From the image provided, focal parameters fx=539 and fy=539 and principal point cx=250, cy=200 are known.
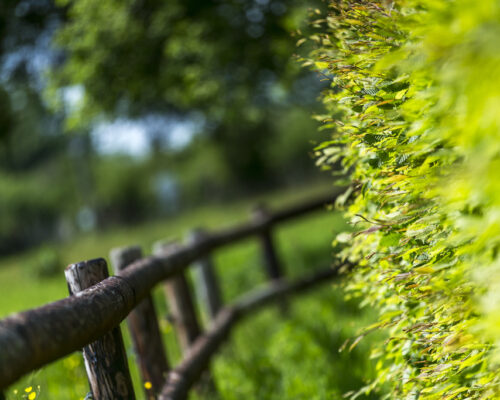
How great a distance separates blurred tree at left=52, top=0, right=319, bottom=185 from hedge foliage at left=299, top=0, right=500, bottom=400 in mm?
6098

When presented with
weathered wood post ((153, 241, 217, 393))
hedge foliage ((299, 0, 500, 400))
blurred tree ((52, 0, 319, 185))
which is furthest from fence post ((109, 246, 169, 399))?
blurred tree ((52, 0, 319, 185))

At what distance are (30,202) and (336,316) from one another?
4301cm

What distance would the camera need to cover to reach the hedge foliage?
1288 millimetres

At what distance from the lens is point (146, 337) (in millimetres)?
3459

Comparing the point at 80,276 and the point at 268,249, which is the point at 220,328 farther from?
the point at 80,276

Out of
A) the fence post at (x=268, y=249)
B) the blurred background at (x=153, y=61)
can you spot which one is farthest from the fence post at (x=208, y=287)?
the blurred background at (x=153, y=61)

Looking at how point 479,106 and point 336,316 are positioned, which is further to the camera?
point 336,316

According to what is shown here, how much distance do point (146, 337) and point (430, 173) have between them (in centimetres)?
226

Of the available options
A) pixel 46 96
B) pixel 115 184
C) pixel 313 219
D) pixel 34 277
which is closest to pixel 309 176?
pixel 115 184

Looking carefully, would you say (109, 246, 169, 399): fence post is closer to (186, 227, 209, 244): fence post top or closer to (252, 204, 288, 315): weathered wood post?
(186, 227, 209, 244): fence post top

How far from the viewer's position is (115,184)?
47125mm

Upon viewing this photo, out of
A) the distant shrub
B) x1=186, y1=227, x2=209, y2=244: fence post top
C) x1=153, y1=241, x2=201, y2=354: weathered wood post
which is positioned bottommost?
the distant shrub

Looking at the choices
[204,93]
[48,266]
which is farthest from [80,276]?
[48,266]

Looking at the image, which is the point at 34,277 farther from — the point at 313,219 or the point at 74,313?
the point at 74,313
